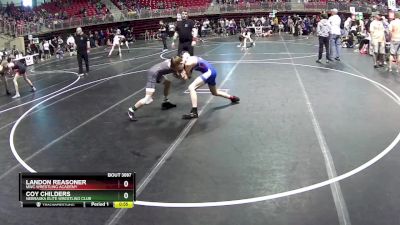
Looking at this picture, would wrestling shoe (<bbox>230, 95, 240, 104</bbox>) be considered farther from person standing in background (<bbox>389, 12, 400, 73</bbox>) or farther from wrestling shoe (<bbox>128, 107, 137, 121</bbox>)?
person standing in background (<bbox>389, 12, 400, 73</bbox>)

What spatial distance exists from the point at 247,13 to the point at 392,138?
95.3ft

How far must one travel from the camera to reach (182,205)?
533 cm

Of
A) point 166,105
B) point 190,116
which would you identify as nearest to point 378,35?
point 166,105

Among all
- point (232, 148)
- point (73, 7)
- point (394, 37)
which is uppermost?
point (73, 7)

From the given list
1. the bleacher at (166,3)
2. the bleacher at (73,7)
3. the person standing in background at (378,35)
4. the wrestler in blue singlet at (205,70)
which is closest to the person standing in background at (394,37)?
the person standing in background at (378,35)

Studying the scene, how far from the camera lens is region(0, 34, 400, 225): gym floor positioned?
17.0 ft

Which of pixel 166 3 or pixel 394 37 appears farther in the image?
pixel 166 3

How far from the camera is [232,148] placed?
23.9 ft
